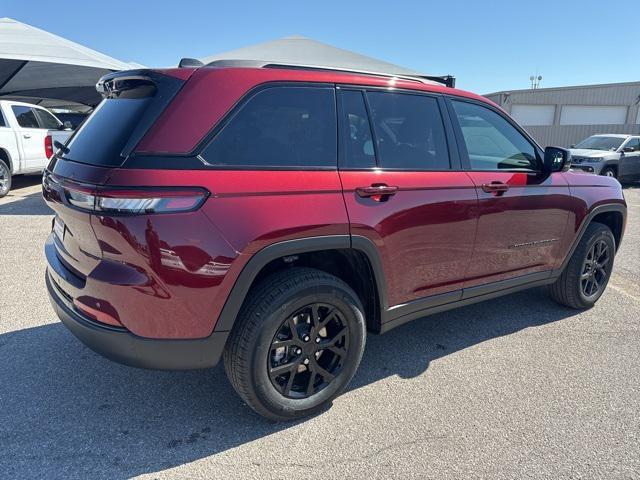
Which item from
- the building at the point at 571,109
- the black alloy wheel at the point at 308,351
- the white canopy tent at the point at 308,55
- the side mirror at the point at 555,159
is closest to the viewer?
the black alloy wheel at the point at 308,351

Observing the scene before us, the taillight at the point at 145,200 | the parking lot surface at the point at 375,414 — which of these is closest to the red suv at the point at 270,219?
the taillight at the point at 145,200

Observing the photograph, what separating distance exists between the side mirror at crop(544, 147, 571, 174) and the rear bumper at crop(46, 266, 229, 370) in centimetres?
285

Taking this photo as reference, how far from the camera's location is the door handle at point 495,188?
10.3 feet

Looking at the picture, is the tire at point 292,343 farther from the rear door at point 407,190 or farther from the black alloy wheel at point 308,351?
the rear door at point 407,190

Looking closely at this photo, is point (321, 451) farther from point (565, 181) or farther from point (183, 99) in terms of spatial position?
point (565, 181)

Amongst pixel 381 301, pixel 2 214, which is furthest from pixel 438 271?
pixel 2 214

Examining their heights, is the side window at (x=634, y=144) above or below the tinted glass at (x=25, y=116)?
below

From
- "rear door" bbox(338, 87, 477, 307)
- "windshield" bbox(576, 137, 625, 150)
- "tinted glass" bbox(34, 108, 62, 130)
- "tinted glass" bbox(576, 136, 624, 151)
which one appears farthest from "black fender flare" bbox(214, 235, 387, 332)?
"windshield" bbox(576, 137, 625, 150)

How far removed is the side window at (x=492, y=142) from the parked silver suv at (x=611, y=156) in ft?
38.3

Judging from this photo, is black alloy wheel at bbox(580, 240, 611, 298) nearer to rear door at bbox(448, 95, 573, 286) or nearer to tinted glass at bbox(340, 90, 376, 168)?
rear door at bbox(448, 95, 573, 286)

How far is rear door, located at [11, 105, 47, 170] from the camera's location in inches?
375

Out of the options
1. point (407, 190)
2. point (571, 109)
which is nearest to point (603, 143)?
point (407, 190)

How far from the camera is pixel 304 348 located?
2.52 m

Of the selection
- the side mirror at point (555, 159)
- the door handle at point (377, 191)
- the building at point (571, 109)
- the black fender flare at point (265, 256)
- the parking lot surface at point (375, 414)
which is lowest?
the parking lot surface at point (375, 414)
